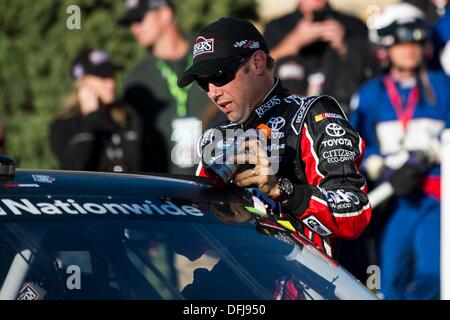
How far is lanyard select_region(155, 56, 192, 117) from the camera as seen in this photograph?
8.96 metres

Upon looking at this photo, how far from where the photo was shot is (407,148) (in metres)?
8.37

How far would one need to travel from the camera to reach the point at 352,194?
4.43 m

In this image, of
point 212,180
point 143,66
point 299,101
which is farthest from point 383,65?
point 212,180

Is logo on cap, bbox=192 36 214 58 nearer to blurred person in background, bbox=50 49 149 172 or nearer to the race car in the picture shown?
the race car

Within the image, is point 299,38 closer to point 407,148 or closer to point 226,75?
point 407,148

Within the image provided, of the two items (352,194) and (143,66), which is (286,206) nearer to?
(352,194)

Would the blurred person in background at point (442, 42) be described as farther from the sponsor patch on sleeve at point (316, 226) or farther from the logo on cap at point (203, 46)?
the sponsor patch on sleeve at point (316, 226)

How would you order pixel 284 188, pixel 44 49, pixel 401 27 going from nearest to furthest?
pixel 284 188
pixel 401 27
pixel 44 49

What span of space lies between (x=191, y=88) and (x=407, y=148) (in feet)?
5.17

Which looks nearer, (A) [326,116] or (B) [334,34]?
(A) [326,116]

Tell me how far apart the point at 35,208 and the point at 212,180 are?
Answer: 0.77 meters

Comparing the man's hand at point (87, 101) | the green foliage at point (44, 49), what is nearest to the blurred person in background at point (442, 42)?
the green foliage at point (44, 49)

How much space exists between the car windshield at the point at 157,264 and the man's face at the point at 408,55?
4786 mm

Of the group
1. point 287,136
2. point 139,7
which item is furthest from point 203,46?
point 139,7
